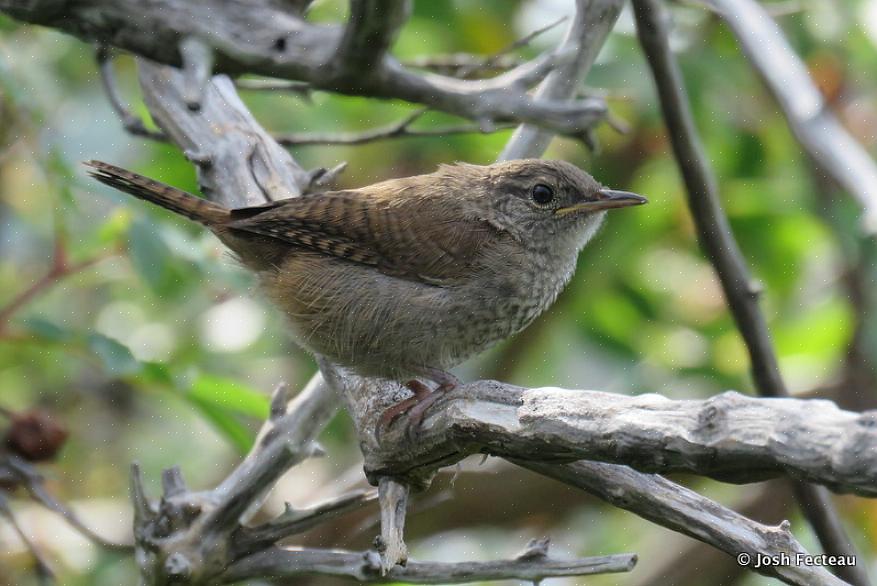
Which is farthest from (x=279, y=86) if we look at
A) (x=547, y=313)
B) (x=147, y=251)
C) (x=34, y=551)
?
(x=547, y=313)

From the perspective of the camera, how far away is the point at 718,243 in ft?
12.7

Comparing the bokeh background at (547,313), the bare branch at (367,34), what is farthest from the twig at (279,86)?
the bokeh background at (547,313)

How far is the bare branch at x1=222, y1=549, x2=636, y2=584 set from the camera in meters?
2.54

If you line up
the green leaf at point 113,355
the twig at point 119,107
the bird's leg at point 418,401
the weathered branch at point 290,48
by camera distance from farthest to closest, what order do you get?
the twig at point 119,107 < the green leaf at point 113,355 < the bird's leg at point 418,401 < the weathered branch at point 290,48

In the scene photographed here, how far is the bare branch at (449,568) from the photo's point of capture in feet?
8.34

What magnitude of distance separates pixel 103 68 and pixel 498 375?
8.90ft

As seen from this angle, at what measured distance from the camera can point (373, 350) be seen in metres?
3.34

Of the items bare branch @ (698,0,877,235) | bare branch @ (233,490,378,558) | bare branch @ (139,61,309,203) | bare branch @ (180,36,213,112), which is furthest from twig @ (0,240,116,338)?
bare branch @ (698,0,877,235)

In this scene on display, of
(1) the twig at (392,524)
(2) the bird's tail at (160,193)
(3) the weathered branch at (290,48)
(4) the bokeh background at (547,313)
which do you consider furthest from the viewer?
(4) the bokeh background at (547,313)

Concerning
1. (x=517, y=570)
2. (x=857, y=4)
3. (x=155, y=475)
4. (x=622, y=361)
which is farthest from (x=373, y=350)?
(x=857, y=4)

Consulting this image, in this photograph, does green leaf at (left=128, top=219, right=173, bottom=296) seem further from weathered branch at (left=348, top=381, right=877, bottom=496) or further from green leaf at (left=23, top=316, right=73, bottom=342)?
weathered branch at (left=348, top=381, right=877, bottom=496)

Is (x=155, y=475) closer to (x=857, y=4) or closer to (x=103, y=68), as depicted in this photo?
(x=103, y=68)

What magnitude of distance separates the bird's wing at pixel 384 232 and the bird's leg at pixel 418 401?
1.19ft

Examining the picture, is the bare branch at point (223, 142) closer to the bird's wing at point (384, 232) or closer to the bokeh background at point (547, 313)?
the bird's wing at point (384, 232)
